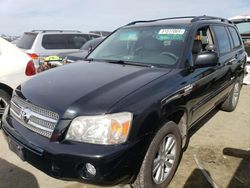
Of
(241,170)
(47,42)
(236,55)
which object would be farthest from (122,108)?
(47,42)

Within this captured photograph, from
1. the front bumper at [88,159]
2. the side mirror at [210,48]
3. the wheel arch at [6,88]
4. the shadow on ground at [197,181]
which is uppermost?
the side mirror at [210,48]


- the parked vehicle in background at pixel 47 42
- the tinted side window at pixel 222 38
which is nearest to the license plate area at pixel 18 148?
the tinted side window at pixel 222 38

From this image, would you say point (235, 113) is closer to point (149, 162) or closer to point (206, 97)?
point (206, 97)

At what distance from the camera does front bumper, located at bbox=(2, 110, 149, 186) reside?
243cm

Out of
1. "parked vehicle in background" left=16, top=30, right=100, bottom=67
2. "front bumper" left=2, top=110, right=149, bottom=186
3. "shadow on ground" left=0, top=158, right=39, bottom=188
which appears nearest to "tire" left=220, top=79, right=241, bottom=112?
"front bumper" left=2, top=110, right=149, bottom=186

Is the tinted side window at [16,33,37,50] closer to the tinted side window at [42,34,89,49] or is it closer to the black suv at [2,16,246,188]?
the tinted side window at [42,34,89,49]

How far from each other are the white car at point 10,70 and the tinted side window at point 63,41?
4546mm

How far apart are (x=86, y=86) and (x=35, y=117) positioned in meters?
0.58

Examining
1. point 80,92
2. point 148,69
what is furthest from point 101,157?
point 148,69

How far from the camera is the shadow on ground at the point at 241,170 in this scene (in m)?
3.36

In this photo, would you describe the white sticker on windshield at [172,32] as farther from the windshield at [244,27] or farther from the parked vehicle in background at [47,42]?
the parked vehicle in background at [47,42]

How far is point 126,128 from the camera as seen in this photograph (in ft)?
8.36

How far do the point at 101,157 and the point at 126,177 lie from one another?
1.15 feet

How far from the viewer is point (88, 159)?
7.94ft
